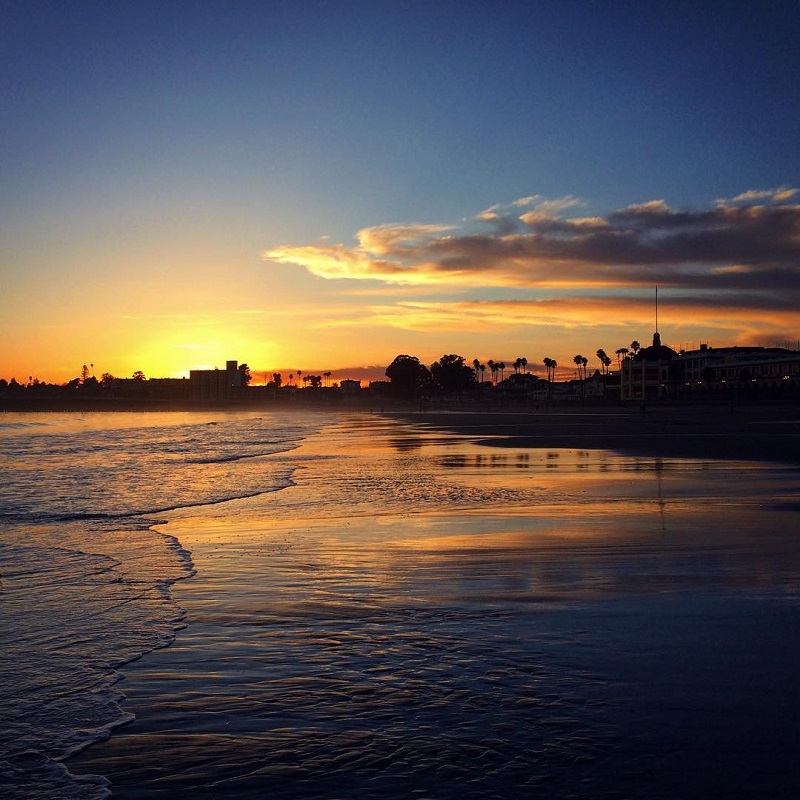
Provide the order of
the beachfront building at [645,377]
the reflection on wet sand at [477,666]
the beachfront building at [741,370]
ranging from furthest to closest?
the beachfront building at [645,377] < the beachfront building at [741,370] < the reflection on wet sand at [477,666]

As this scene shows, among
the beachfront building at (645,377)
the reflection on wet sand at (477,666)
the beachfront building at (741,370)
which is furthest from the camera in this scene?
the beachfront building at (645,377)

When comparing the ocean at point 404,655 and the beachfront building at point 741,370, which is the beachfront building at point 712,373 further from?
the ocean at point 404,655

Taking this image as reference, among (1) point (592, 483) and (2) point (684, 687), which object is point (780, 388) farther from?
(2) point (684, 687)

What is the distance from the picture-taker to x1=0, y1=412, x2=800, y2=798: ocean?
467 cm

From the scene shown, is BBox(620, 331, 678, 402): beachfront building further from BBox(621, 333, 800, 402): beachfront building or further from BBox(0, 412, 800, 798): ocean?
BBox(0, 412, 800, 798): ocean

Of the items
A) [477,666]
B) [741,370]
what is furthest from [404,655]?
[741,370]

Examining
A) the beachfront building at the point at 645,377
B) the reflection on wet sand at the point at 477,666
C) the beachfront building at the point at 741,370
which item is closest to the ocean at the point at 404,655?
the reflection on wet sand at the point at 477,666

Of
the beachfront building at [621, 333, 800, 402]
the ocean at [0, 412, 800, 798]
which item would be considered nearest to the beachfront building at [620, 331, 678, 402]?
the beachfront building at [621, 333, 800, 402]

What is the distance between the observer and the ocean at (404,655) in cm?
467

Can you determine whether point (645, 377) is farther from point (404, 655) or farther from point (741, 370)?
point (404, 655)

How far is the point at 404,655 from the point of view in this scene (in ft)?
22.2

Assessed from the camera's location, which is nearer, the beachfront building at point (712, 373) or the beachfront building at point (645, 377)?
the beachfront building at point (712, 373)

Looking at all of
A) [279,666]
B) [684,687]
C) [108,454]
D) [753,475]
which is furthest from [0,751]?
[108,454]

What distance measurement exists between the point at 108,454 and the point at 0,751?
1391 inches
